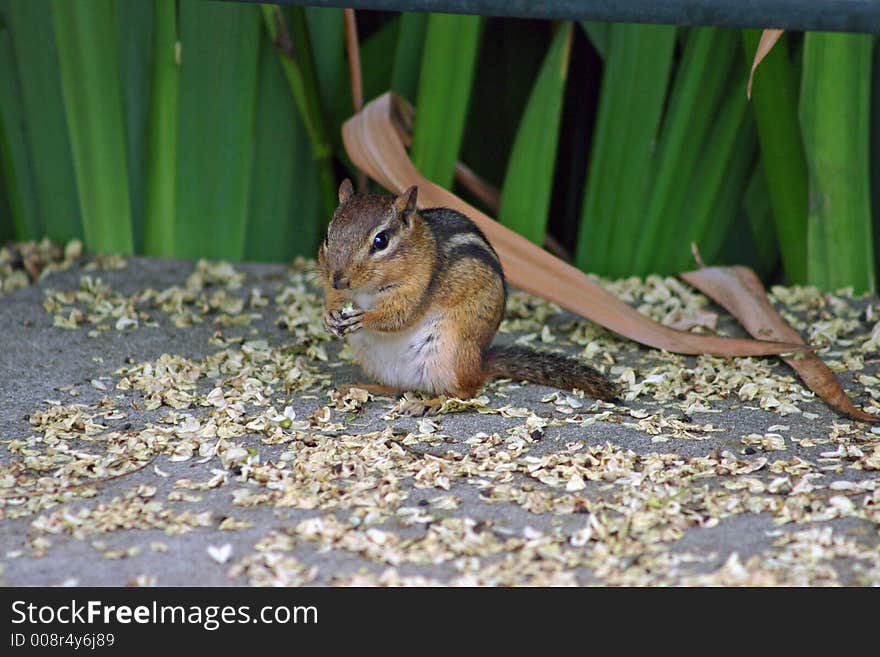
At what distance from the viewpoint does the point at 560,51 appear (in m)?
5.07

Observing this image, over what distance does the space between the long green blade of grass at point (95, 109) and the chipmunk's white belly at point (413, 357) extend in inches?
64.2

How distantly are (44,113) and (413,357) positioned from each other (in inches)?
86.7

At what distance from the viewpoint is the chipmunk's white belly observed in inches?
159

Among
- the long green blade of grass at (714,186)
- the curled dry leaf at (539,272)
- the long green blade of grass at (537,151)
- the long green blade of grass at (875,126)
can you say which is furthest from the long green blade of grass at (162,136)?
the long green blade of grass at (875,126)

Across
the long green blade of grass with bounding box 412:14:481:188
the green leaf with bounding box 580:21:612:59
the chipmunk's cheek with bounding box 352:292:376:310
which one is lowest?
the chipmunk's cheek with bounding box 352:292:376:310

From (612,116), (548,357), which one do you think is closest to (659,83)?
(612,116)

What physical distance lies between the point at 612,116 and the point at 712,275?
77 centimetres

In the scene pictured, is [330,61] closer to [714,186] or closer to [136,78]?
[136,78]

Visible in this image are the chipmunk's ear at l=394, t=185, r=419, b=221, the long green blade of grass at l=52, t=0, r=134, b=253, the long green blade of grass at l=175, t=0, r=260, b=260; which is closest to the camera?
the chipmunk's ear at l=394, t=185, r=419, b=221

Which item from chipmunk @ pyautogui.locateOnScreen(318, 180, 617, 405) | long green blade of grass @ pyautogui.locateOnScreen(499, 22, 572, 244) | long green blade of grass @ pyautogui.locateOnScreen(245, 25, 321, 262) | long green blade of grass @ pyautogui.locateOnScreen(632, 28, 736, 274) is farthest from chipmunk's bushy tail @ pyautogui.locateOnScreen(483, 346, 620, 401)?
long green blade of grass @ pyautogui.locateOnScreen(245, 25, 321, 262)

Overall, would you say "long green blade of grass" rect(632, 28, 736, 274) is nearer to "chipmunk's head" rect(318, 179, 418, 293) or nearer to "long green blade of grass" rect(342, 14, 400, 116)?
"long green blade of grass" rect(342, 14, 400, 116)

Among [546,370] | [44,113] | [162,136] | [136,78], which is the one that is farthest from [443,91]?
[44,113]

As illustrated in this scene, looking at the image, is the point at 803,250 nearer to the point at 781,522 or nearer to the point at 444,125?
the point at 444,125

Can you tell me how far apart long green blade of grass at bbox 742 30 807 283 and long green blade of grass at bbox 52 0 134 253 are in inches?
97.0
